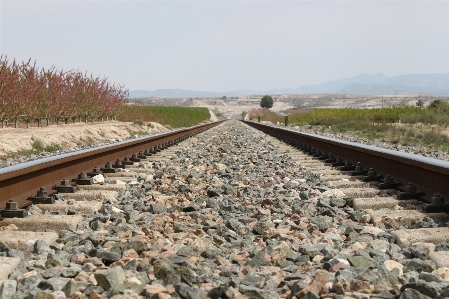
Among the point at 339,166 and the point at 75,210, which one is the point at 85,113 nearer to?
the point at 339,166

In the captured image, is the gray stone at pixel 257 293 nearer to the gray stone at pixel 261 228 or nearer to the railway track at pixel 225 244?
the railway track at pixel 225 244

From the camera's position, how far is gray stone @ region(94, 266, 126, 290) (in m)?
3.31

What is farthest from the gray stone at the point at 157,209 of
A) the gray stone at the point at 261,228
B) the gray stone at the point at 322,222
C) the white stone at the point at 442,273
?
the white stone at the point at 442,273

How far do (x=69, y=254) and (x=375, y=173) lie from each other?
17.2 ft

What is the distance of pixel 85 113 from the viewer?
2917 centimetres

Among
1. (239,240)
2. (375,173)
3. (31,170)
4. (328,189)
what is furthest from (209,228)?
(375,173)

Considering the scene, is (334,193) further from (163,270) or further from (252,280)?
(163,270)

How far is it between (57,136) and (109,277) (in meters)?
15.3

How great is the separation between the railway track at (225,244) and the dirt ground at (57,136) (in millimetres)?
7132

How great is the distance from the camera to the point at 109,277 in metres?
3.34

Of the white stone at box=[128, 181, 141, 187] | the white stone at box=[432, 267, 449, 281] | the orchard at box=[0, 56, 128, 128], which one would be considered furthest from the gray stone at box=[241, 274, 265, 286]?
the orchard at box=[0, 56, 128, 128]

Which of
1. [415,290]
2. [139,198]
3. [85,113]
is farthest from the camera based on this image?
[85,113]

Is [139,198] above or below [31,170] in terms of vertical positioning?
below

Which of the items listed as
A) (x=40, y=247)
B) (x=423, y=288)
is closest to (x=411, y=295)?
(x=423, y=288)
